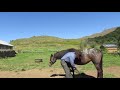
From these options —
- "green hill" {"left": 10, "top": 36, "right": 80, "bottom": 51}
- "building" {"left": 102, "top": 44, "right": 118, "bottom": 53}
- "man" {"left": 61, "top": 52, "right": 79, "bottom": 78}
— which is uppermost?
"green hill" {"left": 10, "top": 36, "right": 80, "bottom": 51}

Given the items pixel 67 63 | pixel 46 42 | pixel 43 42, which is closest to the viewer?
pixel 67 63

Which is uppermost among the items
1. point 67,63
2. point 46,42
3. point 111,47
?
point 46,42

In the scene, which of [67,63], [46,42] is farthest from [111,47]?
[67,63]

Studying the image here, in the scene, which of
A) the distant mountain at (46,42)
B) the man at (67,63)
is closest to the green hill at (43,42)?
the distant mountain at (46,42)

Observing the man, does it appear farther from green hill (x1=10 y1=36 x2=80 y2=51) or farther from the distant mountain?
the distant mountain

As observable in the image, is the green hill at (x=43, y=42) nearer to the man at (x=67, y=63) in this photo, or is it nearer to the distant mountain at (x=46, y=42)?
the distant mountain at (x=46, y=42)

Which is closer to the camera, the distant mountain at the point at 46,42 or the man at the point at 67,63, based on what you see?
the man at the point at 67,63

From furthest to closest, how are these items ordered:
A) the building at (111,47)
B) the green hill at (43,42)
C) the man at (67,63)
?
the green hill at (43,42)
the building at (111,47)
the man at (67,63)

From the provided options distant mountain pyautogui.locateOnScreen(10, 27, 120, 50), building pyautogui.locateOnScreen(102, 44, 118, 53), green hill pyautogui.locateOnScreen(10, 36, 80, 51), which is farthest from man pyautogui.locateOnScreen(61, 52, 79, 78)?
distant mountain pyautogui.locateOnScreen(10, 27, 120, 50)

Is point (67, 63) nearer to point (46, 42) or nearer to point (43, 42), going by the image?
point (46, 42)
